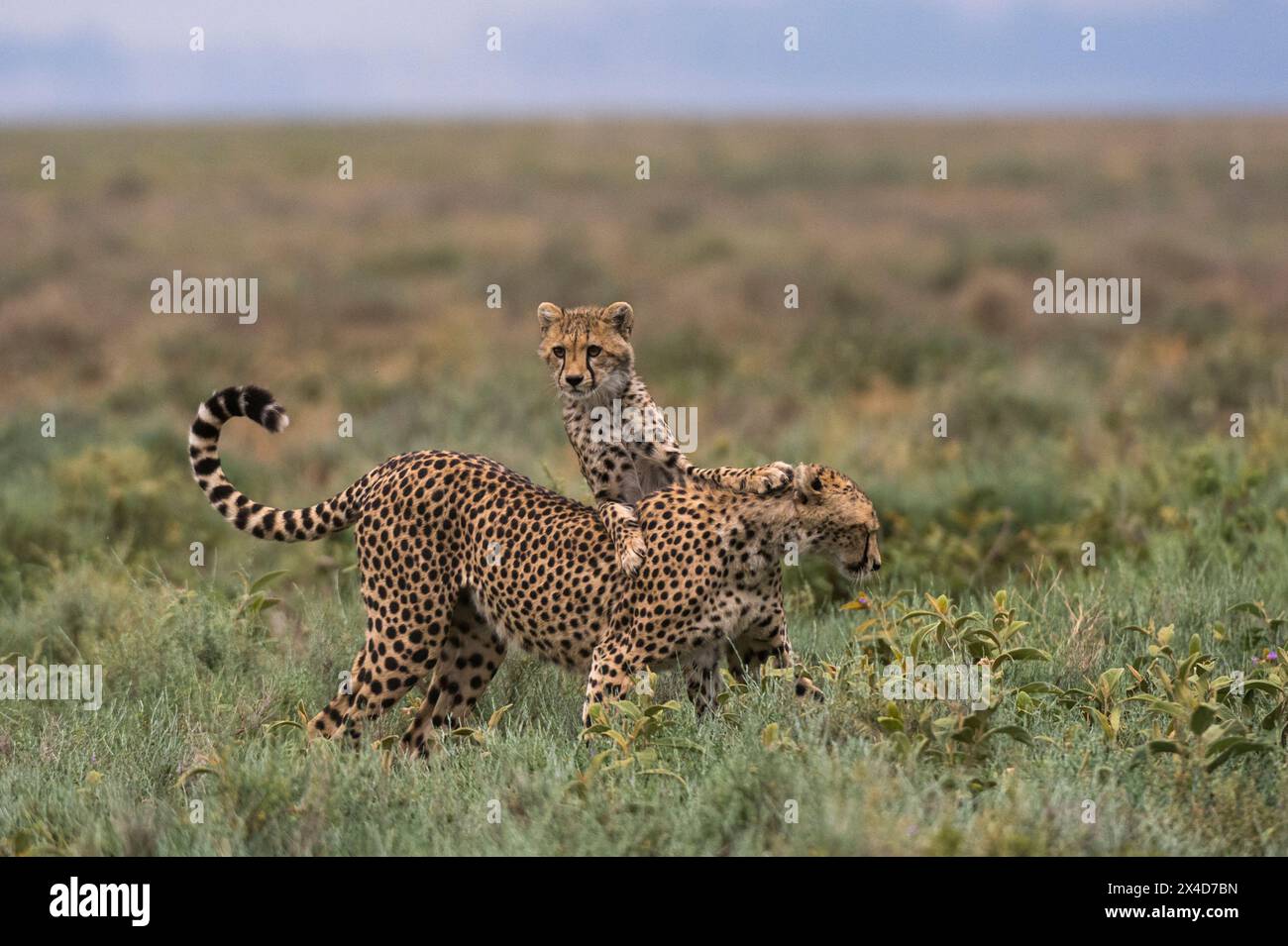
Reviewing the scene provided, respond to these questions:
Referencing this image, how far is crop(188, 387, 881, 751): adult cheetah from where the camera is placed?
15.5 feet

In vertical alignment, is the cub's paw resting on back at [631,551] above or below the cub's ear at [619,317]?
below

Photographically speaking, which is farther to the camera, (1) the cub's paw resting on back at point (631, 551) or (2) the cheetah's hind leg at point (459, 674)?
(2) the cheetah's hind leg at point (459, 674)

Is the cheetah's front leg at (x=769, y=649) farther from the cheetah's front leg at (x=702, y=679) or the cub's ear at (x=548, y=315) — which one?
the cub's ear at (x=548, y=315)

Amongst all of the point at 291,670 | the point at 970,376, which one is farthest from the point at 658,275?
the point at 291,670

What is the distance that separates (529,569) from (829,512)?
871 mm

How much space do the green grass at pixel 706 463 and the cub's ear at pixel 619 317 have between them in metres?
1.02

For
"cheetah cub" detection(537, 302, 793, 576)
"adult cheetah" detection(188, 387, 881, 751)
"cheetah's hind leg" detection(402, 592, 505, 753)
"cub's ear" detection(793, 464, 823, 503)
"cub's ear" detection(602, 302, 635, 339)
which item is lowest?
"cheetah's hind leg" detection(402, 592, 505, 753)

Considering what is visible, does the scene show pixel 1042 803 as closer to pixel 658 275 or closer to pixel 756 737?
pixel 756 737

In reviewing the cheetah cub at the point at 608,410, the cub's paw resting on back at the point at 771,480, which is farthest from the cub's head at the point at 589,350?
the cub's paw resting on back at the point at 771,480

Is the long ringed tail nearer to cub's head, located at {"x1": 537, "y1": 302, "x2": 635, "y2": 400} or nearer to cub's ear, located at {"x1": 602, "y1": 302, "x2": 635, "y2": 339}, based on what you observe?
cub's head, located at {"x1": 537, "y1": 302, "x2": 635, "y2": 400}

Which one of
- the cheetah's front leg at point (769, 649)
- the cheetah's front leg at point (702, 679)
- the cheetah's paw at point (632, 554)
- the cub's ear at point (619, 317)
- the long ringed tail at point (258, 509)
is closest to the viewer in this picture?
the cheetah's paw at point (632, 554)

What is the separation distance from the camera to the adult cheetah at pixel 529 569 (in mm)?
4719

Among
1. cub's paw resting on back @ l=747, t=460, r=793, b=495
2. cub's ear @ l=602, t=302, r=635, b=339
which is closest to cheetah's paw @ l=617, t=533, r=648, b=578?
cub's paw resting on back @ l=747, t=460, r=793, b=495
